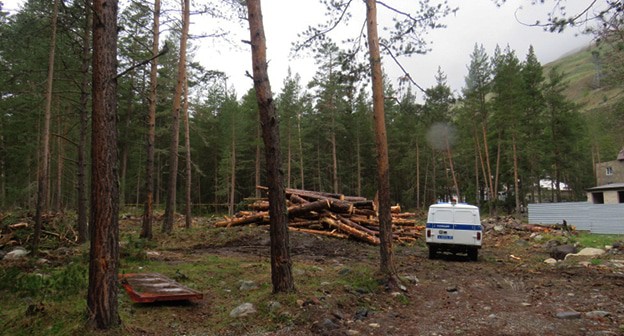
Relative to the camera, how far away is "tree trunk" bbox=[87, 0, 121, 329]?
4879 millimetres

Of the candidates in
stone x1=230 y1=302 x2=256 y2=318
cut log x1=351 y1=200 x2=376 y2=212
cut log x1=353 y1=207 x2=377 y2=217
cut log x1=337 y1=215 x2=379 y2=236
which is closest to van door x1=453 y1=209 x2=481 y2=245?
cut log x1=337 y1=215 x2=379 y2=236

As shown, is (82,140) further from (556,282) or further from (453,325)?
(556,282)

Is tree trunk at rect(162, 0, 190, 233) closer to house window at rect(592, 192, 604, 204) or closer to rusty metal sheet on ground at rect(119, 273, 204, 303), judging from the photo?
rusty metal sheet on ground at rect(119, 273, 204, 303)

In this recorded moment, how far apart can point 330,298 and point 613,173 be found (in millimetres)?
59218

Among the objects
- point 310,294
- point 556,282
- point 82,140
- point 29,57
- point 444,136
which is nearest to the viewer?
point 310,294

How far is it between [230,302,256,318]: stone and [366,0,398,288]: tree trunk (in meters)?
3.59

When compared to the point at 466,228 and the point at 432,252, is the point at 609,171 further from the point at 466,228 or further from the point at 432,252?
the point at 432,252

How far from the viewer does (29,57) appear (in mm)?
18766

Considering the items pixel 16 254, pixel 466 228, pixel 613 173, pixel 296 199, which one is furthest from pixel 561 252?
pixel 613 173

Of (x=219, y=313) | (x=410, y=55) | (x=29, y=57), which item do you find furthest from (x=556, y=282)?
(x=29, y=57)

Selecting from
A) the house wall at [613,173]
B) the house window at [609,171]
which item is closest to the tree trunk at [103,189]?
the house wall at [613,173]

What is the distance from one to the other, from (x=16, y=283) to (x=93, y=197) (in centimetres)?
421

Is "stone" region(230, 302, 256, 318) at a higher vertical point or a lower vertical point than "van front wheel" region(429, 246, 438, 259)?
higher

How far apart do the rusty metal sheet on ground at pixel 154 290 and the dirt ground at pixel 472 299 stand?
1859 mm
